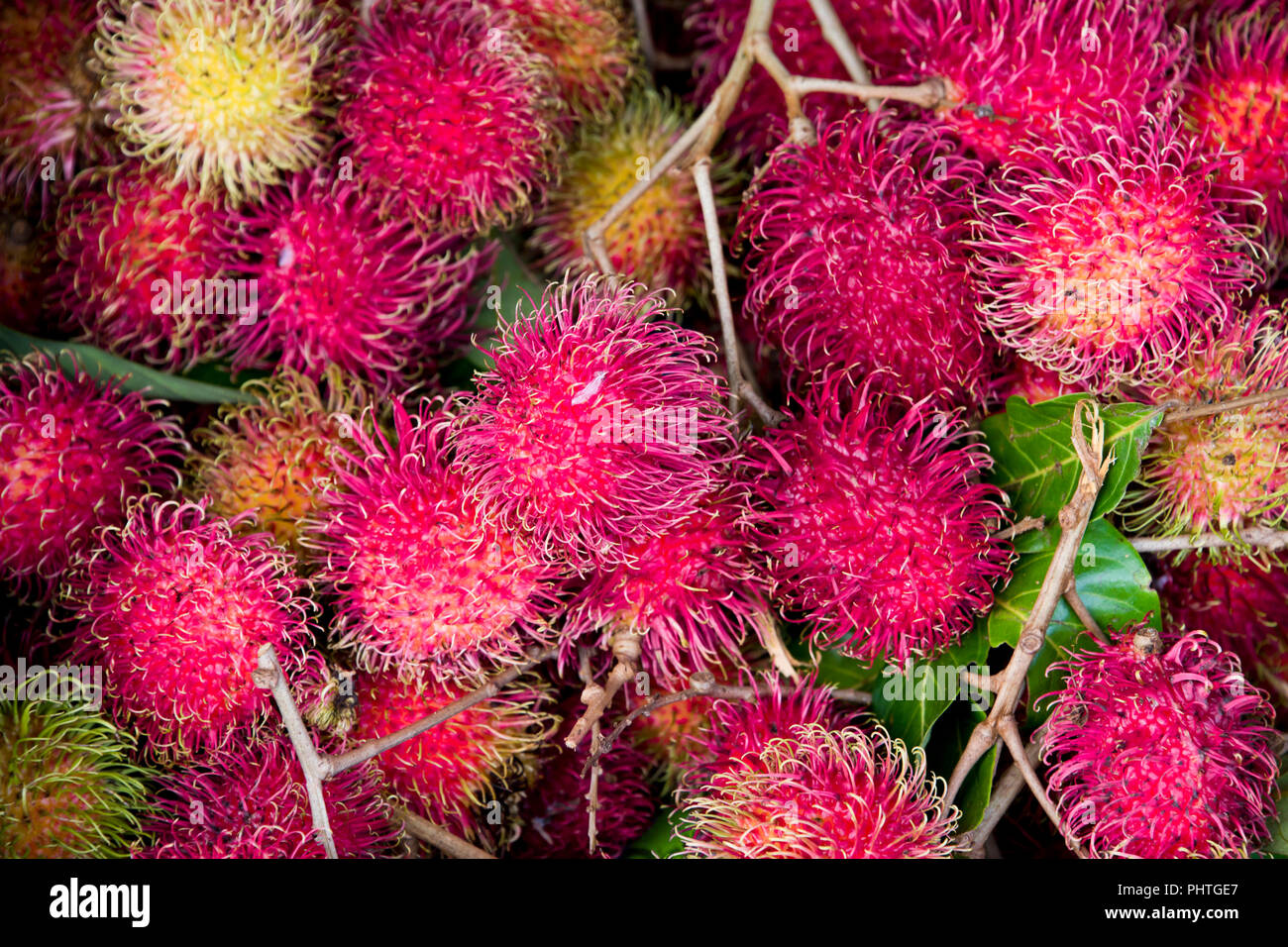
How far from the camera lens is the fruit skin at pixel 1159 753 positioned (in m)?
1.04

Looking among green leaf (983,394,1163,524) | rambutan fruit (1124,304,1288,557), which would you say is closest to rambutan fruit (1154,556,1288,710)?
rambutan fruit (1124,304,1288,557)

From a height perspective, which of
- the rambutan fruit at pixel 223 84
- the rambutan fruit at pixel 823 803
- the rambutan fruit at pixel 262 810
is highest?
the rambutan fruit at pixel 223 84

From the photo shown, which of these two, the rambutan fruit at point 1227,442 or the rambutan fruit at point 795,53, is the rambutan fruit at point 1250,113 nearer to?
the rambutan fruit at point 1227,442

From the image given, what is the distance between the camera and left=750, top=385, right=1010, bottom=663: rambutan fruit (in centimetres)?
109

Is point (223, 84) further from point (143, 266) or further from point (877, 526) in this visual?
point (877, 526)

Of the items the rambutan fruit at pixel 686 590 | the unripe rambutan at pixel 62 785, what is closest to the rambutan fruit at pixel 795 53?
the rambutan fruit at pixel 686 590

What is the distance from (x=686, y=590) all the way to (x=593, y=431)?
243mm

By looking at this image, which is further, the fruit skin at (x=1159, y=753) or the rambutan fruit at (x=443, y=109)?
the rambutan fruit at (x=443, y=109)

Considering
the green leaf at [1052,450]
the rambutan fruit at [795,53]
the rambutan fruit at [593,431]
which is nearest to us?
the rambutan fruit at [593,431]

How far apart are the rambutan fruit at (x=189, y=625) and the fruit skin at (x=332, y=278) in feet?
0.84

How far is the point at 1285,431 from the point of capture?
1164 millimetres
